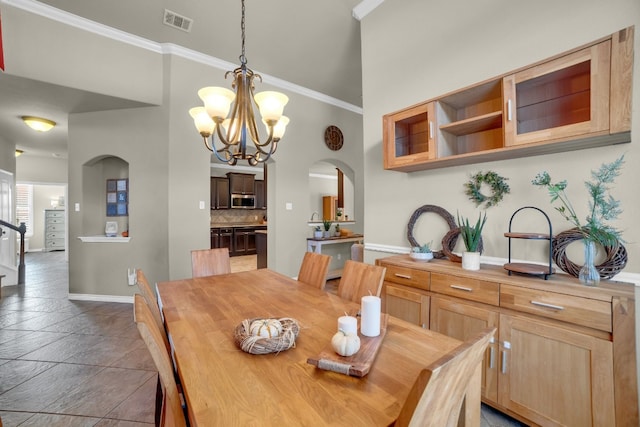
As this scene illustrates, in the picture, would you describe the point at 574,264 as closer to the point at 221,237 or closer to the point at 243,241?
the point at 221,237

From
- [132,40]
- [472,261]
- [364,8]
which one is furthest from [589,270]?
[132,40]

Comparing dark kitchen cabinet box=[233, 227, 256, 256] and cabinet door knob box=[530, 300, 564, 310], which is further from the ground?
cabinet door knob box=[530, 300, 564, 310]

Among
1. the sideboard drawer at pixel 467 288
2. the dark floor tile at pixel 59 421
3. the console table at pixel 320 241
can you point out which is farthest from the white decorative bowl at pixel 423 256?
the console table at pixel 320 241

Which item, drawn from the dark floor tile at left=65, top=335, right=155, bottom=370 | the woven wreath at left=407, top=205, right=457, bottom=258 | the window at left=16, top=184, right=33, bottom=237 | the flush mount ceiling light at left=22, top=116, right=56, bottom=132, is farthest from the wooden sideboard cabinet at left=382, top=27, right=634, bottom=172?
the window at left=16, top=184, right=33, bottom=237

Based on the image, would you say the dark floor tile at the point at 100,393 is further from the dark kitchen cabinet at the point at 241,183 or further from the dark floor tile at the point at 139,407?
the dark kitchen cabinet at the point at 241,183

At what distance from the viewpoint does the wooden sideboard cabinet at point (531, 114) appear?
1.37m

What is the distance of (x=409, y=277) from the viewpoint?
2088 mm

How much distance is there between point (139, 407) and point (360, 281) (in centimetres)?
168

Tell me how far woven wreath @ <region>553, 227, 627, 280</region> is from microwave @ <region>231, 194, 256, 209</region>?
742 centimetres

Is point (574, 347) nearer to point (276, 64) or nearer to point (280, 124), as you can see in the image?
point (280, 124)

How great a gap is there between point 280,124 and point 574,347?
2348 millimetres

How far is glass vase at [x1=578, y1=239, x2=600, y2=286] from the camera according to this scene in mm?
1438

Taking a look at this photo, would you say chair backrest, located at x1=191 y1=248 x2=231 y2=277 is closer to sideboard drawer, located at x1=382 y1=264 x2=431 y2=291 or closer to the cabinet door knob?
sideboard drawer, located at x1=382 y1=264 x2=431 y2=291

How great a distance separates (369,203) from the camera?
2.98 meters
